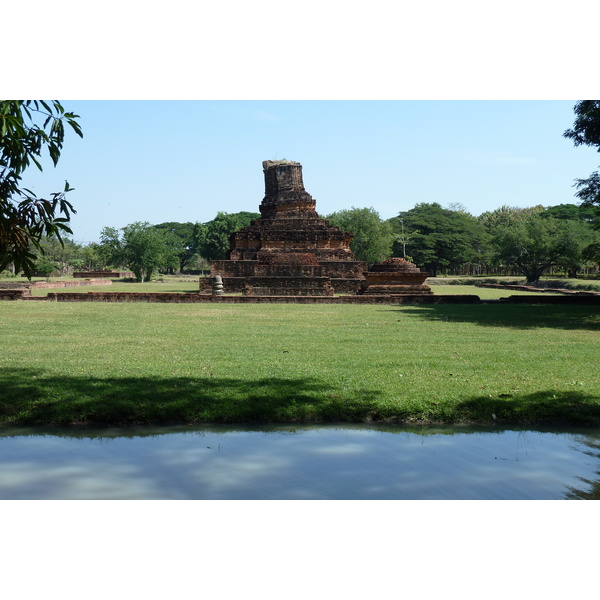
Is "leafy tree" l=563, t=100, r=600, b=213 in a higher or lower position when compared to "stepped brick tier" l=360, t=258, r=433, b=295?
higher

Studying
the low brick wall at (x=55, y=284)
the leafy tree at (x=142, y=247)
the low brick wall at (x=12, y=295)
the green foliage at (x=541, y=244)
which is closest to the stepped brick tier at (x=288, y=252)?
the low brick wall at (x=12, y=295)

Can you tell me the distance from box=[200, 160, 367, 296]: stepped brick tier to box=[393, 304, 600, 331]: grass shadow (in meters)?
5.92

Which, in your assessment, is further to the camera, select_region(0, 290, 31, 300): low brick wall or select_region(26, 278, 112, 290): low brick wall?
select_region(26, 278, 112, 290): low brick wall

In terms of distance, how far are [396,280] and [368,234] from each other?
118 ft

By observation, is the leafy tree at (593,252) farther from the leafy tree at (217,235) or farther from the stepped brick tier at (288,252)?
the leafy tree at (217,235)

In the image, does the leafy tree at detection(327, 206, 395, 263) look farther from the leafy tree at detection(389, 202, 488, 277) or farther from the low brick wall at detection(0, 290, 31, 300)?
the low brick wall at detection(0, 290, 31, 300)

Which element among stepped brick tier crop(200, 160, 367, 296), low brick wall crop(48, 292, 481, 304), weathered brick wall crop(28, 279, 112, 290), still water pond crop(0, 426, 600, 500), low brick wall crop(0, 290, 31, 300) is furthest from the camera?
weathered brick wall crop(28, 279, 112, 290)

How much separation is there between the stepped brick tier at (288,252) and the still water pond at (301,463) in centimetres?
1814

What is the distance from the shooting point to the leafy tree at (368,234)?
197 feet

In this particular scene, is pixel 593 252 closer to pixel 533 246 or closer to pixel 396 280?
pixel 396 280

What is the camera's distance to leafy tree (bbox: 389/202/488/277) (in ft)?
219

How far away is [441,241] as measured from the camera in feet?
220

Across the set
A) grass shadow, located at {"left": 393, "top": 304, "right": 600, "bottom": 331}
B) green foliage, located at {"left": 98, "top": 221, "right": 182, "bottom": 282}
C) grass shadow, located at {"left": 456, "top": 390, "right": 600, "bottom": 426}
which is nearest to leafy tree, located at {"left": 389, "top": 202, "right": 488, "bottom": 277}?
green foliage, located at {"left": 98, "top": 221, "right": 182, "bottom": 282}

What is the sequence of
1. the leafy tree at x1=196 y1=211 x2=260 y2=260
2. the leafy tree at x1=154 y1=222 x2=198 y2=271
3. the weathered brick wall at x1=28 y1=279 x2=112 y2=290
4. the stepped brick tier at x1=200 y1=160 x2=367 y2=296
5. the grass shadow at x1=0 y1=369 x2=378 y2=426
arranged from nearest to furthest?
1. the grass shadow at x1=0 y1=369 x2=378 y2=426
2. the stepped brick tier at x1=200 y1=160 x2=367 y2=296
3. the weathered brick wall at x1=28 y1=279 x2=112 y2=290
4. the leafy tree at x1=196 y1=211 x2=260 y2=260
5. the leafy tree at x1=154 y1=222 x2=198 y2=271
